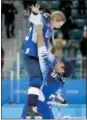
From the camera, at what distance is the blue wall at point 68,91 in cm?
723

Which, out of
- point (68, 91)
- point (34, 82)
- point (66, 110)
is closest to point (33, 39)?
point (34, 82)

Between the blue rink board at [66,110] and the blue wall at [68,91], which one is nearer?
the blue rink board at [66,110]

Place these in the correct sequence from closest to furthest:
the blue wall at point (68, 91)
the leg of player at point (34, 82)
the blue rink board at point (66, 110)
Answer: the leg of player at point (34, 82) < the blue rink board at point (66, 110) < the blue wall at point (68, 91)

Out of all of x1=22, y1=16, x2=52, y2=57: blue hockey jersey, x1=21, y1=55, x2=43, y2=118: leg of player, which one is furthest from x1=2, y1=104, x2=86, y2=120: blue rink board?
x1=22, y1=16, x2=52, y2=57: blue hockey jersey

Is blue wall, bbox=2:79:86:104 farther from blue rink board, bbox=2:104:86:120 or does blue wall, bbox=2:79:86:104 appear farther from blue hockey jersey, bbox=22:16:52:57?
blue hockey jersey, bbox=22:16:52:57

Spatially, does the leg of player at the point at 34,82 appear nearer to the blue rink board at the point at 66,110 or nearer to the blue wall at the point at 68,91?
the blue rink board at the point at 66,110

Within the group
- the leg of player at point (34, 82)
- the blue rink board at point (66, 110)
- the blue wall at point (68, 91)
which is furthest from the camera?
the blue wall at point (68, 91)

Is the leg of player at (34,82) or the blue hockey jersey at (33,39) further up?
the blue hockey jersey at (33,39)

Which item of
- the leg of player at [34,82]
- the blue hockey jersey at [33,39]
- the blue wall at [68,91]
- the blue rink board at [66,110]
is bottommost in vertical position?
the blue rink board at [66,110]

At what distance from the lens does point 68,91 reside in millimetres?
7297

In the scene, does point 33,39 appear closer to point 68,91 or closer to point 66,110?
point 66,110

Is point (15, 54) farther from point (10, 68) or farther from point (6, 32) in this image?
point (6, 32)

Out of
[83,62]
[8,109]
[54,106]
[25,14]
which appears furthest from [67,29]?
[54,106]

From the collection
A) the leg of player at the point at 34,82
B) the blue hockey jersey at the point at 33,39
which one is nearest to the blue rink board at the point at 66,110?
the leg of player at the point at 34,82
